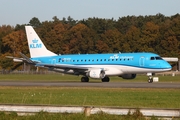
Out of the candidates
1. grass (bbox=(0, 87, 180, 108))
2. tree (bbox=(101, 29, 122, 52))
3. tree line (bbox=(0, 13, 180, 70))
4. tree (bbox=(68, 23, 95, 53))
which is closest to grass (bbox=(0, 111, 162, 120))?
grass (bbox=(0, 87, 180, 108))

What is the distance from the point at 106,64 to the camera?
179 feet

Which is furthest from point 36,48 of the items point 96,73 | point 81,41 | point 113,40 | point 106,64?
point 81,41

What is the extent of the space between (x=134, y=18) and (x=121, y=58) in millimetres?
122816

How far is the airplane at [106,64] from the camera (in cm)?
5191

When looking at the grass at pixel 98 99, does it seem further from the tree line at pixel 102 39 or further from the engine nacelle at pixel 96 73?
the tree line at pixel 102 39

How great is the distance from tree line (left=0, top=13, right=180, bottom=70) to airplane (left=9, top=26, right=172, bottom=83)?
6106 cm

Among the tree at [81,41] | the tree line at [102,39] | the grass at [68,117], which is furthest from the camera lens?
the tree at [81,41]

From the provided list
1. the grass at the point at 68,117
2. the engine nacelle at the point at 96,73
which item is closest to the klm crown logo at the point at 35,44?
the engine nacelle at the point at 96,73

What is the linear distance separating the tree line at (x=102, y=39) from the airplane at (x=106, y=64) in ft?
200

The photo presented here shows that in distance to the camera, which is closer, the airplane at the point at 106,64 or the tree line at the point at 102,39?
the airplane at the point at 106,64

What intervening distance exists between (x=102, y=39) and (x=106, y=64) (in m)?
85.0

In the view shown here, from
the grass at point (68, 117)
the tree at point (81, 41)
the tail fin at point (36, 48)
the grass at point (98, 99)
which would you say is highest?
the tree at point (81, 41)

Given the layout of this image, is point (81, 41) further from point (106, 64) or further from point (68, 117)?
point (68, 117)

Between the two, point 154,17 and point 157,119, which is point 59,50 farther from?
point 157,119
